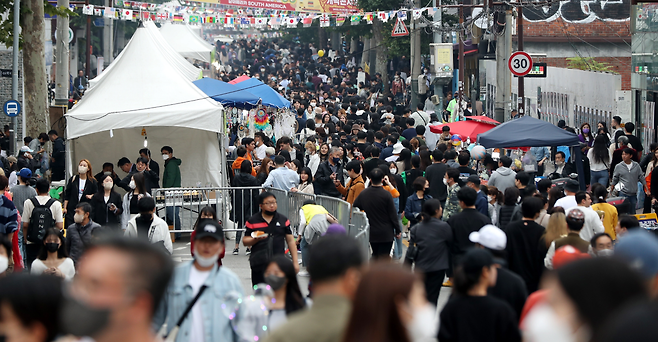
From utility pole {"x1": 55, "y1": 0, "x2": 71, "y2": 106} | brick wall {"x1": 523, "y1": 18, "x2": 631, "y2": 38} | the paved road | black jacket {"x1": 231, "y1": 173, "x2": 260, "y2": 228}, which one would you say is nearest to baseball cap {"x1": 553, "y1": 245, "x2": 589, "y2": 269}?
the paved road

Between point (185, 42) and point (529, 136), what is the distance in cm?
2716

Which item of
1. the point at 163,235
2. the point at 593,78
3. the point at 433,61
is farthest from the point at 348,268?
the point at 433,61

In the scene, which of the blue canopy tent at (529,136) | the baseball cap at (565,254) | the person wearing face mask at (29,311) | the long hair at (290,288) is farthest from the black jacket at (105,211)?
the person wearing face mask at (29,311)

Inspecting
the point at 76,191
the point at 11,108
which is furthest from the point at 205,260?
the point at 11,108

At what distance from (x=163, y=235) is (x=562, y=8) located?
29713 millimetres

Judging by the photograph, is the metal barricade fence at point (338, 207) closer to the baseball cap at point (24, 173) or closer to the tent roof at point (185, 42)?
the baseball cap at point (24, 173)

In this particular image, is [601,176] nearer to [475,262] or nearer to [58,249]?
[58,249]

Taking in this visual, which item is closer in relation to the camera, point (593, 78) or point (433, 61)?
point (593, 78)

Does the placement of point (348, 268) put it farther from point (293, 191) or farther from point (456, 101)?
point (456, 101)

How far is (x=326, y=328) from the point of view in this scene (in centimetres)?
328

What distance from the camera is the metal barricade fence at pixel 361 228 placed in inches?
343

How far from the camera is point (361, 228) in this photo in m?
9.43

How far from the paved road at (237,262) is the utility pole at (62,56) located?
11.0 m

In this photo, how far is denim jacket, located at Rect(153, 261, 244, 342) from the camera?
4551 mm
